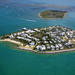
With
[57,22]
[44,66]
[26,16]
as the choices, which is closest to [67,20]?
[57,22]

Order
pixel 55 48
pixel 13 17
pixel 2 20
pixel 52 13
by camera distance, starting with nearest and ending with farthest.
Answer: pixel 55 48 → pixel 2 20 → pixel 13 17 → pixel 52 13

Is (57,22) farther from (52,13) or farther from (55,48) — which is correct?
(55,48)

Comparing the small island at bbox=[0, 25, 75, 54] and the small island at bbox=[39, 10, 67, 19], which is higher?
the small island at bbox=[39, 10, 67, 19]

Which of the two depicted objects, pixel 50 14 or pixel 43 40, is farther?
pixel 50 14

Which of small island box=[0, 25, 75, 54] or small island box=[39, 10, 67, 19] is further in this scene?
small island box=[39, 10, 67, 19]

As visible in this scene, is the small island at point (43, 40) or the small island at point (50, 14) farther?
the small island at point (50, 14)

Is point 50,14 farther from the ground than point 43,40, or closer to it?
farther from the ground

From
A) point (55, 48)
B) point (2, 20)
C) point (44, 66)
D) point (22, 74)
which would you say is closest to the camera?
point (22, 74)

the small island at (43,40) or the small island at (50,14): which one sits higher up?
the small island at (50,14)
